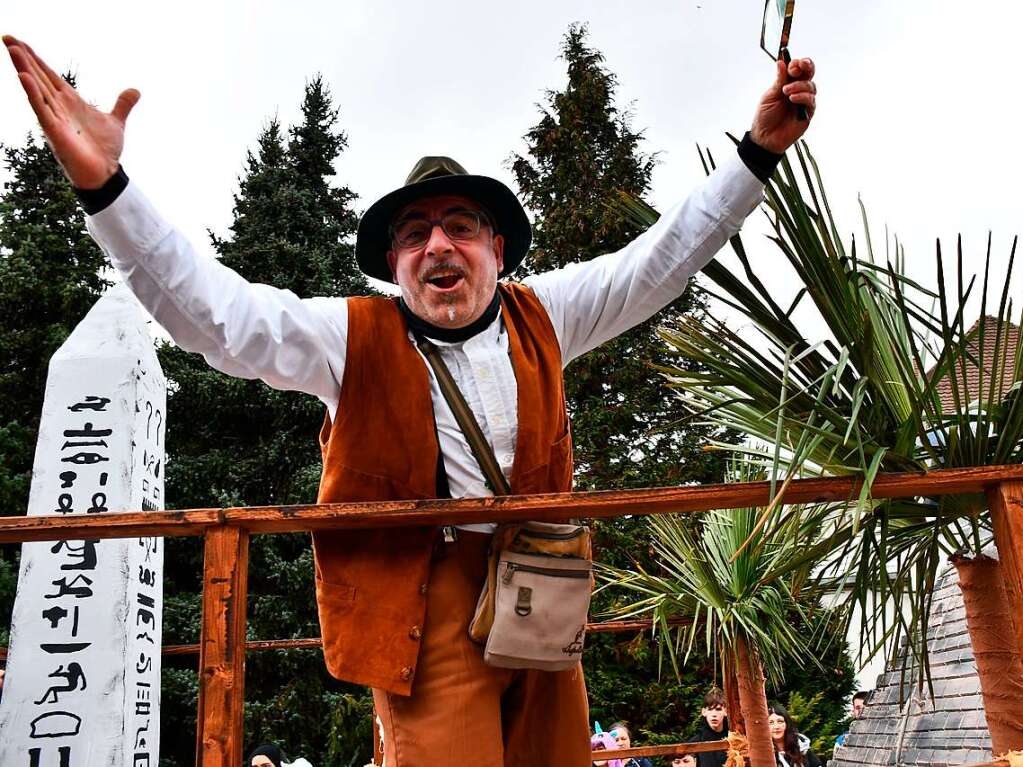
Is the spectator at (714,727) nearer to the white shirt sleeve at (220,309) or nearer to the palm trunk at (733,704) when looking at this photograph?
the palm trunk at (733,704)

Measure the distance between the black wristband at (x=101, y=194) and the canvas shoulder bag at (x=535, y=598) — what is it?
3.43ft

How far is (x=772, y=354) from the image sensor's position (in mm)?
2600

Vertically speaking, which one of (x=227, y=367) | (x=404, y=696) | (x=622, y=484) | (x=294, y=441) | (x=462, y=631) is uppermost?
(x=294, y=441)

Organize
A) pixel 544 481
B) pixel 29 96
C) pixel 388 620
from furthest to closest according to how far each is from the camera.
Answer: pixel 544 481 < pixel 388 620 < pixel 29 96

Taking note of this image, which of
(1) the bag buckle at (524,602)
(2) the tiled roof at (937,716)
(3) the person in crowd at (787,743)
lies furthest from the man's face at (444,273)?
(3) the person in crowd at (787,743)

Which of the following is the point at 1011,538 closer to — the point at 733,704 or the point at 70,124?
the point at 70,124

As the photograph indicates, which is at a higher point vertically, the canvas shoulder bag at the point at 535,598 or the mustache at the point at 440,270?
the mustache at the point at 440,270

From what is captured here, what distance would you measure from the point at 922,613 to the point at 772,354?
862 millimetres

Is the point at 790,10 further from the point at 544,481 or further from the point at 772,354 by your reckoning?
the point at 544,481

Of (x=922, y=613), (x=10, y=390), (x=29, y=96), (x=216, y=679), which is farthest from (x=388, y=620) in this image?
(x=10, y=390)

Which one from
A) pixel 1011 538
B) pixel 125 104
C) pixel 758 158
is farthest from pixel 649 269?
pixel 125 104

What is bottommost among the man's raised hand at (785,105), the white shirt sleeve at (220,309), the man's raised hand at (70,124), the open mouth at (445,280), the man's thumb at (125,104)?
the white shirt sleeve at (220,309)

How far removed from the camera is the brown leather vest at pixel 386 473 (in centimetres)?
190

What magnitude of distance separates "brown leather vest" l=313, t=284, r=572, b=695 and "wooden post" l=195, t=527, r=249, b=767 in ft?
0.63
